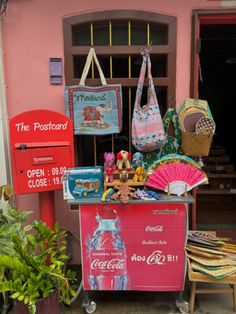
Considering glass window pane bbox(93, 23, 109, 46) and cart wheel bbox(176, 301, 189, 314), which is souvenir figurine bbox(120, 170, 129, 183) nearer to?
cart wheel bbox(176, 301, 189, 314)

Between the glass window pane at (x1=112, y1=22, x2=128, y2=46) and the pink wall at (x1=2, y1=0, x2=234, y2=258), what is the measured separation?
0.19 m

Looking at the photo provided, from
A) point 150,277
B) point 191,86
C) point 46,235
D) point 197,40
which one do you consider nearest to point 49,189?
point 46,235

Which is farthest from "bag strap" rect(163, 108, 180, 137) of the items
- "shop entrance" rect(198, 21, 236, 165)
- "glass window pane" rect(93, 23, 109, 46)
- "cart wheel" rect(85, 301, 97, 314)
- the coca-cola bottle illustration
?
"shop entrance" rect(198, 21, 236, 165)

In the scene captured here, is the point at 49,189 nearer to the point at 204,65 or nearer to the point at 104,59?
the point at 104,59

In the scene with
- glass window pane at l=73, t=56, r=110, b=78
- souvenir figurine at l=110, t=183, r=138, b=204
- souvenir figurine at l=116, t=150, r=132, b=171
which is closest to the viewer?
souvenir figurine at l=110, t=183, r=138, b=204

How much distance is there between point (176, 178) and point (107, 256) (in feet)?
3.14

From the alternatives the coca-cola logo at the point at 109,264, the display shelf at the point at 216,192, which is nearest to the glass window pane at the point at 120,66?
the coca-cola logo at the point at 109,264

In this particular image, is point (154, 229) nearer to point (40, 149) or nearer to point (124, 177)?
point (124, 177)

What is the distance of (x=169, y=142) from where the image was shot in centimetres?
315

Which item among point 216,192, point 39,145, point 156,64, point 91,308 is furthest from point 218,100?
Result: point 91,308

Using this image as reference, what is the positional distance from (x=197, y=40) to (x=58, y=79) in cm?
154

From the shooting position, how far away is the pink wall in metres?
3.00

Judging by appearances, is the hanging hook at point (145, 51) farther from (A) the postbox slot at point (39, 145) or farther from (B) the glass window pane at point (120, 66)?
(A) the postbox slot at point (39, 145)

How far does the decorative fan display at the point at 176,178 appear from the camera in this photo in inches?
103
